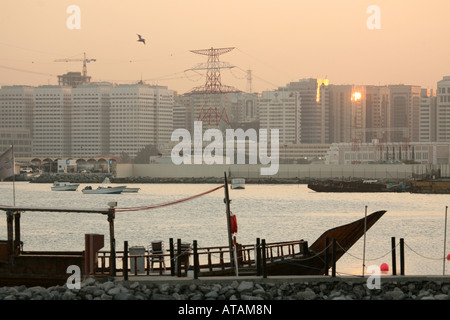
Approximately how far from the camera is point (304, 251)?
22750 mm

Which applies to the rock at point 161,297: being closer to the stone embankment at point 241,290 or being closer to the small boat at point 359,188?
the stone embankment at point 241,290

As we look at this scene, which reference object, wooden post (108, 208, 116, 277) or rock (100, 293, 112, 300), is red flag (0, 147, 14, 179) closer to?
wooden post (108, 208, 116, 277)

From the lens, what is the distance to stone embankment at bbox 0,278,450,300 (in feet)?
62.8

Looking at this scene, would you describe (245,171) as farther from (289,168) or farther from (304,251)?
(304,251)

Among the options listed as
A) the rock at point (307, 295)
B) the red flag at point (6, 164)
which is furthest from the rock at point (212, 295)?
the red flag at point (6, 164)

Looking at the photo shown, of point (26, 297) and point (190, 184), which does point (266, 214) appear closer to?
point (26, 297)

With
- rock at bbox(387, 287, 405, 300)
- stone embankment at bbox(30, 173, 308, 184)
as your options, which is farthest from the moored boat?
rock at bbox(387, 287, 405, 300)

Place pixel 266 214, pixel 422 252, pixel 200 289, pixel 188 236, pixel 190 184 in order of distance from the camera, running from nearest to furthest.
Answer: pixel 200 289 → pixel 422 252 → pixel 188 236 → pixel 266 214 → pixel 190 184

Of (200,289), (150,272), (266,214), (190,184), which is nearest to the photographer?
(200,289)

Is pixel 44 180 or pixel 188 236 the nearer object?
pixel 188 236

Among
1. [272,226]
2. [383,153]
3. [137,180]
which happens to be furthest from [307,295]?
[383,153]
